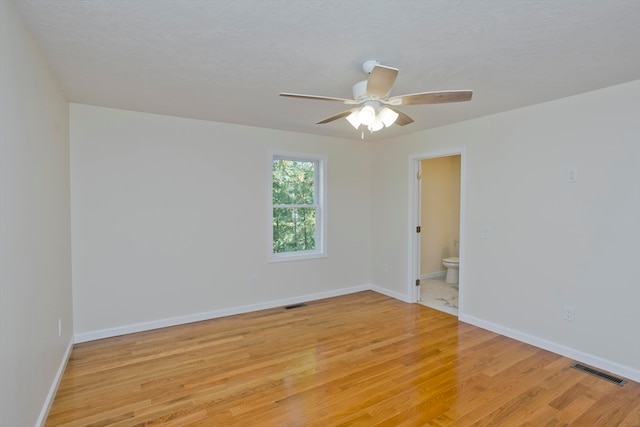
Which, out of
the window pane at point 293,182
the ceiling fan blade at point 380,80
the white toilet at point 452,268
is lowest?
the white toilet at point 452,268

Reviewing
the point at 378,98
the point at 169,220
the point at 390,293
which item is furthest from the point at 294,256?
the point at 378,98

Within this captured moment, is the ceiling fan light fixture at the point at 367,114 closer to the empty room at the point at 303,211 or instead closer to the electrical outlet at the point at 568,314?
the empty room at the point at 303,211

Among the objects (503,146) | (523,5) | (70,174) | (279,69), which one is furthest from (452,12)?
(70,174)

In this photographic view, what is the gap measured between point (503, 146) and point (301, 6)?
110 inches

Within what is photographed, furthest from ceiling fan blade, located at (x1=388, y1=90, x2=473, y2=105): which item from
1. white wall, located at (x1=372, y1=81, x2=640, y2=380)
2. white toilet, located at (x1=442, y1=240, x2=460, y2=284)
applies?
white toilet, located at (x1=442, y1=240, x2=460, y2=284)

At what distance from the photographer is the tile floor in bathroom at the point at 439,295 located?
4422 millimetres

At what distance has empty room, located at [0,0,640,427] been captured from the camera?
181cm

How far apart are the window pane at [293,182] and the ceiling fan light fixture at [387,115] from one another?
2.37m

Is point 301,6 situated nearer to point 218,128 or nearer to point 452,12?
Answer: point 452,12

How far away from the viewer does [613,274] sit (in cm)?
274

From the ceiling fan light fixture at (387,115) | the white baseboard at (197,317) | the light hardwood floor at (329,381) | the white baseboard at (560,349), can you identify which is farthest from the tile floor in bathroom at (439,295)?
the ceiling fan light fixture at (387,115)

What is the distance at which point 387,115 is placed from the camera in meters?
2.31

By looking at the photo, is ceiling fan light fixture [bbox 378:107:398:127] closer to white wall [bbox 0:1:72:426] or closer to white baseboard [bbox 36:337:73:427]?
white wall [bbox 0:1:72:426]

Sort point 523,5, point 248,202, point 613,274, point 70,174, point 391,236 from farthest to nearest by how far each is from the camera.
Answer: point 391,236
point 248,202
point 70,174
point 613,274
point 523,5
